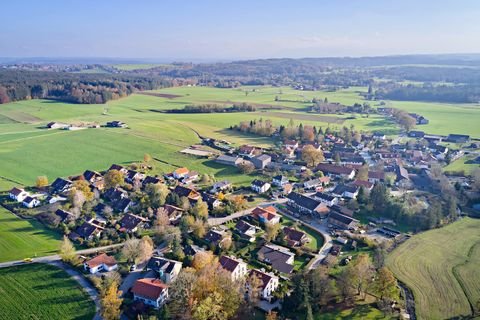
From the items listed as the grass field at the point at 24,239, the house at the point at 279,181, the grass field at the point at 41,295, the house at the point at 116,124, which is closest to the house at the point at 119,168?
the grass field at the point at 24,239

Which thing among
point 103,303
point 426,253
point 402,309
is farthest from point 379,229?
point 103,303

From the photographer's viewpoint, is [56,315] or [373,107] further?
[373,107]

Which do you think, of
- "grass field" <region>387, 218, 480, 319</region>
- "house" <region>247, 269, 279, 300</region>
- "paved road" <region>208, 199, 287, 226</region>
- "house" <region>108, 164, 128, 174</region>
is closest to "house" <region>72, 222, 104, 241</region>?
"paved road" <region>208, 199, 287, 226</region>

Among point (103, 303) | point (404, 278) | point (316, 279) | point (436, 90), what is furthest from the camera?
point (436, 90)

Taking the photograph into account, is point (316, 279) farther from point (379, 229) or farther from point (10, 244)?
point (10, 244)

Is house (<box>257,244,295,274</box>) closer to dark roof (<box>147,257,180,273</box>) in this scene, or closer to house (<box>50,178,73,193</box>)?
dark roof (<box>147,257,180,273</box>)
